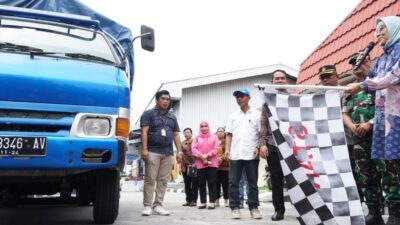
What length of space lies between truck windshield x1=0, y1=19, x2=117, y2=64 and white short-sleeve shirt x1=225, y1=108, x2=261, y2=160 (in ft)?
6.80

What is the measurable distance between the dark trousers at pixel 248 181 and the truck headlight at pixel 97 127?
228 cm

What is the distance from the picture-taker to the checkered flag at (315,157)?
3.56m

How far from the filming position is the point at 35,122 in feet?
12.2

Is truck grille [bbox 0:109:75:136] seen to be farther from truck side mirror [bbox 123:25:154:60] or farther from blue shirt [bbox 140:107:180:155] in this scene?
blue shirt [bbox 140:107:180:155]

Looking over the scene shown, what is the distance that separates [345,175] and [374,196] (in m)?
0.91

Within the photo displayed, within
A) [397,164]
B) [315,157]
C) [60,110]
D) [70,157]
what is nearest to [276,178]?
[315,157]

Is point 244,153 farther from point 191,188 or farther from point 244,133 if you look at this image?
point 191,188

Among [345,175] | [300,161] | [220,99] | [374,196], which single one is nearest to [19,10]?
[300,161]

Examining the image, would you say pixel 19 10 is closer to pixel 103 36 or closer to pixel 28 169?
Result: pixel 103 36

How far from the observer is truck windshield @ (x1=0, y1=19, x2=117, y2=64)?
447 centimetres

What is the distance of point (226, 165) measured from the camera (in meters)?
8.37

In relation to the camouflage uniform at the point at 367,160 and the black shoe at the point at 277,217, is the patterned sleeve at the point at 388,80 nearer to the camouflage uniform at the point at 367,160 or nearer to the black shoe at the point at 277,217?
the camouflage uniform at the point at 367,160

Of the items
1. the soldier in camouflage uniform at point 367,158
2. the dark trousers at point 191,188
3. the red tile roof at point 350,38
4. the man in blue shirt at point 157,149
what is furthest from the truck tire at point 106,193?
the dark trousers at point 191,188

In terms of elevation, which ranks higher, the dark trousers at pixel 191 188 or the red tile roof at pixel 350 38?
the red tile roof at pixel 350 38
